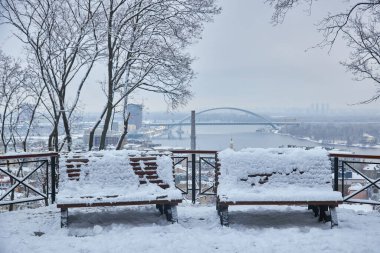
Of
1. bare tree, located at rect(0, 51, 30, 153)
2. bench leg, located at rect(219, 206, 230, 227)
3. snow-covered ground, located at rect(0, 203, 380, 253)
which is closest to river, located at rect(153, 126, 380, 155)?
bare tree, located at rect(0, 51, 30, 153)

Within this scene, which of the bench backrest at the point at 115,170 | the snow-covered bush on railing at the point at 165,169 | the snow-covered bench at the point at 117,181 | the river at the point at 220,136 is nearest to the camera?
the snow-covered bench at the point at 117,181

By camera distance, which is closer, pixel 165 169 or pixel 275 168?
pixel 275 168

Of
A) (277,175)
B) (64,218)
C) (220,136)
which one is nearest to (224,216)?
(277,175)

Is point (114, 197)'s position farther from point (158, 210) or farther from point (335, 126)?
point (335, 126)

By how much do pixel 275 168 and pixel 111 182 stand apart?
2.31 metres

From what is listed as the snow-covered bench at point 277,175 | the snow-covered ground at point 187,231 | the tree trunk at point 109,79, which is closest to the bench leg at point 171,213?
the snow-covered ground at point 187,231

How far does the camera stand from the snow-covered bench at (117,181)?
5451 mm

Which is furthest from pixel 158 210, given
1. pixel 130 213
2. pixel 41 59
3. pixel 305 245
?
pixel 41 59

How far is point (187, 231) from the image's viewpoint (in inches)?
209

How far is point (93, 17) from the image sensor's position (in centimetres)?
1338

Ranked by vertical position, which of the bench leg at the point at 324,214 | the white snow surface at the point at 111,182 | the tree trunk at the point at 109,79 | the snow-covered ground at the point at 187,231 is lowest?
the snow-covered ground at the point at 187,231

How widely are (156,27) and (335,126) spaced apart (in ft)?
57.8

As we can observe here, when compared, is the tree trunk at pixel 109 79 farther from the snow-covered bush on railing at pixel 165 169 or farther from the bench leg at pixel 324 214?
the bench leg at pixel 324 214

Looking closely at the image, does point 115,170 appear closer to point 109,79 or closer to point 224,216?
point 224,216
